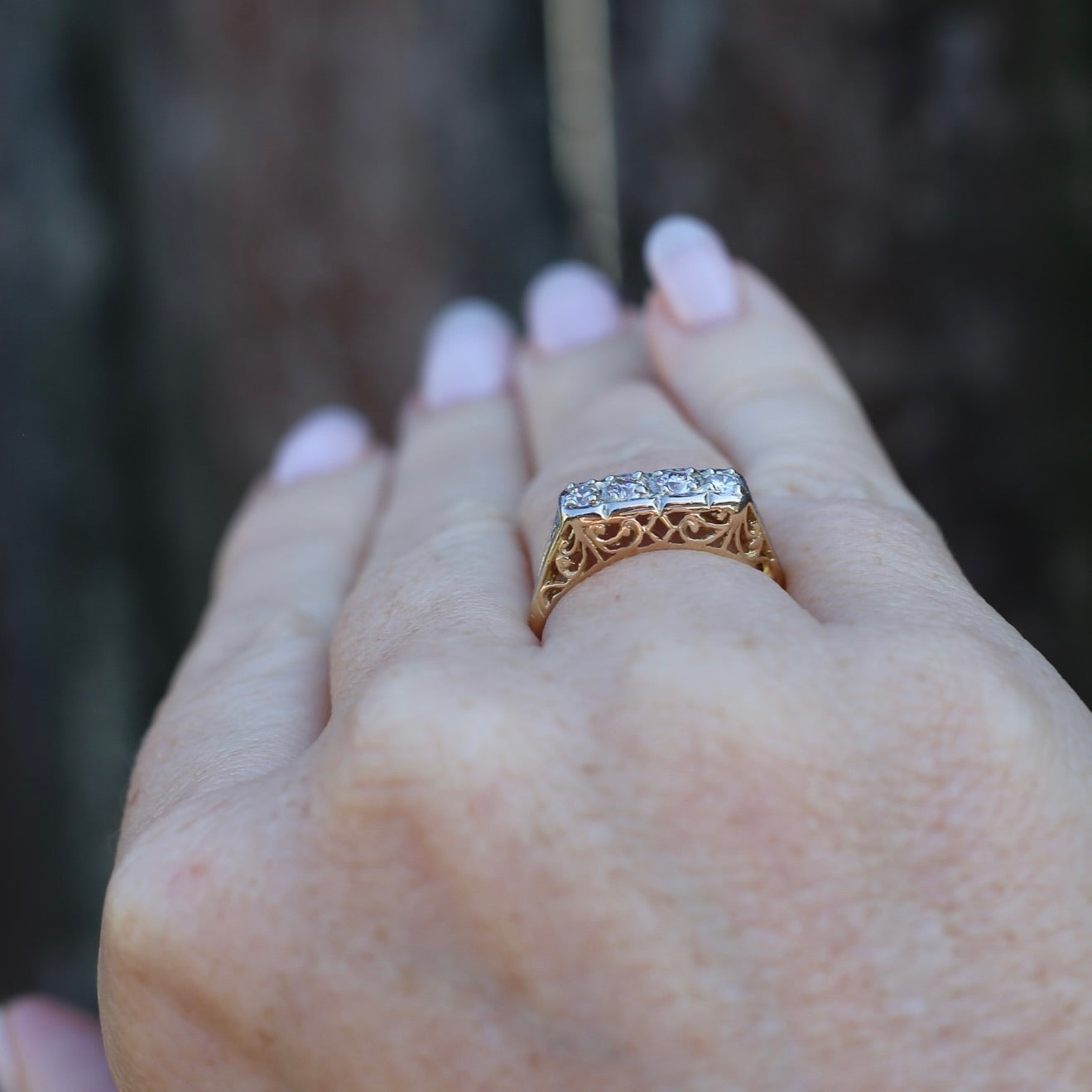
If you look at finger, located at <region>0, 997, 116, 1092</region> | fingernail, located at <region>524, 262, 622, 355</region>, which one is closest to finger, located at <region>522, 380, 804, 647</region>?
fingernail, located at <region>524, 262, 622, 355</region>

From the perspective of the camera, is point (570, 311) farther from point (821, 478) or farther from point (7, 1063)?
point (7, 1063)

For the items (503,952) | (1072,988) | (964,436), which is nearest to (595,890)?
(503,952)

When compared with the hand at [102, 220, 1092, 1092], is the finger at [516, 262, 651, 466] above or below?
above

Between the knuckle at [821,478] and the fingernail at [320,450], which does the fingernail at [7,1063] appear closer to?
the fingernail at [320,450]

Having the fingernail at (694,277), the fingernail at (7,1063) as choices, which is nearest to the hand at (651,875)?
the fingernail at (7,1063)

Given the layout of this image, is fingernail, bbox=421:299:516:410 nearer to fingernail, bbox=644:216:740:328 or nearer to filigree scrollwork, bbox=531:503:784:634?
fingernail, bbox=644:216:740:328

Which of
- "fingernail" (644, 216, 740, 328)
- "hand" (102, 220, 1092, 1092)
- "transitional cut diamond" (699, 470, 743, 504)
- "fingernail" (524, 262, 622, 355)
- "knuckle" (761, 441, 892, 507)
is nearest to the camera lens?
"hand" (102, 220, 1092, 1092)

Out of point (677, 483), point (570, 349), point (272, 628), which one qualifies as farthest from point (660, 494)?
point (570, 349)

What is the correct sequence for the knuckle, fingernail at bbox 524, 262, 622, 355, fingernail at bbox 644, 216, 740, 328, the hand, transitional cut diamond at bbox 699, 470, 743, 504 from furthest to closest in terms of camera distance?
1. fingernail at bbox 524, 262, 622, 355
2. fingernail at bbox 644, 216, 740, 328
3. the knuckle
4. transitional cut diamond at bbox 699, 470, 743, 504
5. the hand
